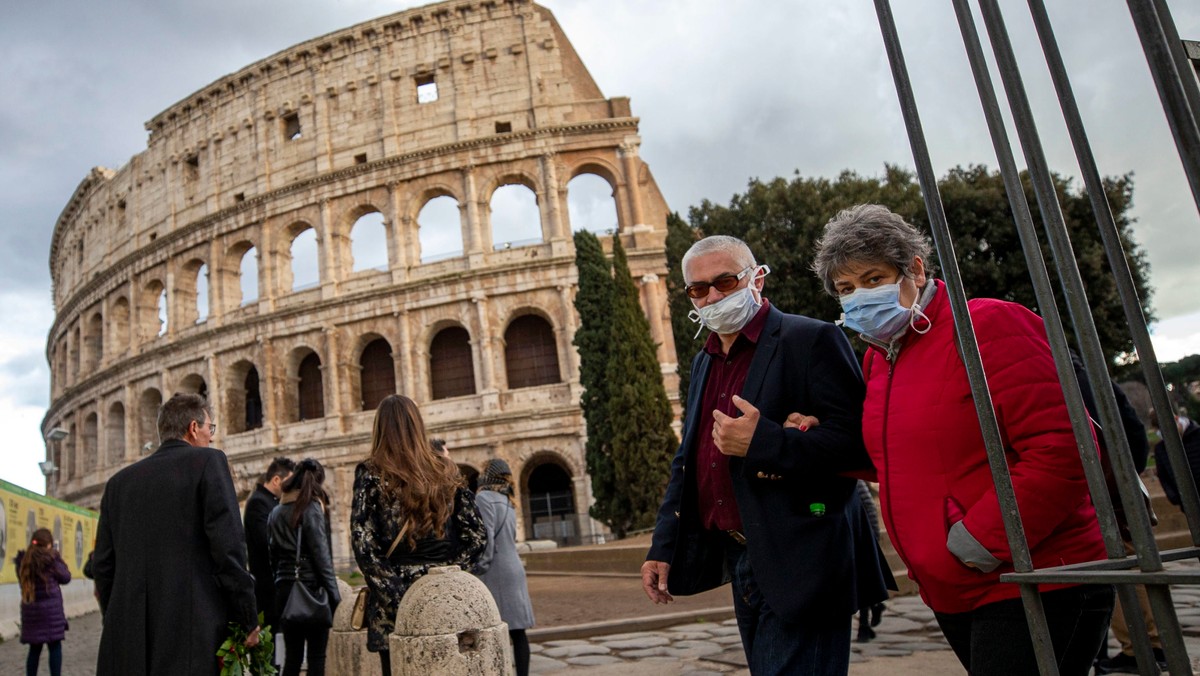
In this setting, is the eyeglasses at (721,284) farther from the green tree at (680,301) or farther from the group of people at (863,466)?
the green tree at (680,301)

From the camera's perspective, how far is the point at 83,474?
32.0 metres

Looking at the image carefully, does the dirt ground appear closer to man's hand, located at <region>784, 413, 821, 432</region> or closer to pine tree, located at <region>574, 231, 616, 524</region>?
pine tree, located at <region>574, 231, 616, 524</region>

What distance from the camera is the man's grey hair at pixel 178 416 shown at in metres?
3.80

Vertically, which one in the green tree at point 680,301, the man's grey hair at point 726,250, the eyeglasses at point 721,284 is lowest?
the eyeglasses at point 721,284

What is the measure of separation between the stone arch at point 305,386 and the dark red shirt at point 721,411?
24.9 metres

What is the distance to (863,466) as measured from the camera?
92.0 inches

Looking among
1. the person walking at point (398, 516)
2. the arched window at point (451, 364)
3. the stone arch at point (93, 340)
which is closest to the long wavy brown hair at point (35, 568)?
the person walking at point (398, 516)

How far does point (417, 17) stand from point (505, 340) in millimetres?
11417

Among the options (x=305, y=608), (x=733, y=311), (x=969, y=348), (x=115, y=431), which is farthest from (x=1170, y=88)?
(x=115, y=431)

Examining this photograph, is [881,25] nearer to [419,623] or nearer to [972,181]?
[419,623]

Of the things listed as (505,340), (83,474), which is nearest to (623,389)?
(505,340)

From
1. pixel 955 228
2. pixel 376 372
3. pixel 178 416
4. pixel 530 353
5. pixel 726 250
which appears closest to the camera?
pixel 726 250

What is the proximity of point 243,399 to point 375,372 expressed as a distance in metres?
5.04

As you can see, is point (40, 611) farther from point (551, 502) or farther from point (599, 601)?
point (551, 502)
